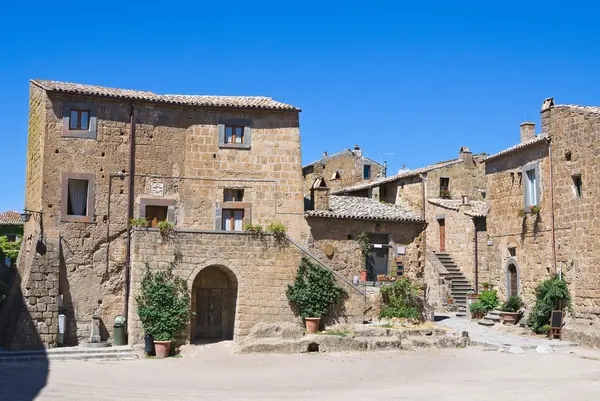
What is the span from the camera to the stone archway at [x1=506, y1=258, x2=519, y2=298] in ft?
95.6

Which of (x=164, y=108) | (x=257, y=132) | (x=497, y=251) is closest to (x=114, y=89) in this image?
(x=164, y=108)

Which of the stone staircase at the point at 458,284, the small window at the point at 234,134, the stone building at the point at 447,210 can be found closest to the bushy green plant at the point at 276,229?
the small window at the point at 234,134

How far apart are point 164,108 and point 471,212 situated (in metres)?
16.8

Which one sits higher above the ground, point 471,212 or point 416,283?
point 471,212

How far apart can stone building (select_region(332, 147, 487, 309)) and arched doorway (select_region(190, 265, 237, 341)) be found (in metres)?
12.1

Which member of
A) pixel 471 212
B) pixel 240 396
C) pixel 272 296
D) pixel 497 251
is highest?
pixel 471 212

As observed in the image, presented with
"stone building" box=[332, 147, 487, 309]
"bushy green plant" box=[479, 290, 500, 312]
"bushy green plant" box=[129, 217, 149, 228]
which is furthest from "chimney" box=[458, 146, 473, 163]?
"bushy green plant" box=[129, 217, 149, 228]

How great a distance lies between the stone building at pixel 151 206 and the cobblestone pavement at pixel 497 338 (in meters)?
4.67

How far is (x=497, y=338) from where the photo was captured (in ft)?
84.7

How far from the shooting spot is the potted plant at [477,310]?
99.0 ft

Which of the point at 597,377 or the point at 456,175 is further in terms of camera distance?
the point at 456,175

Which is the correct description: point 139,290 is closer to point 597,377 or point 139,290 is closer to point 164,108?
point 164,108

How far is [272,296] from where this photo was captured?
25.2 meters

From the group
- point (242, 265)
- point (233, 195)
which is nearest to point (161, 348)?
point (242, 265)
